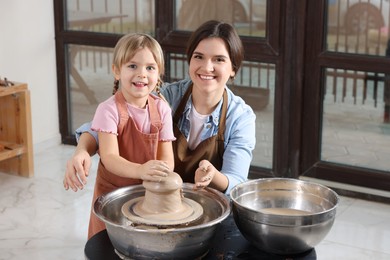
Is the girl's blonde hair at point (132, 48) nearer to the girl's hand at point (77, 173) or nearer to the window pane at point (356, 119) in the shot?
the girl's hand at point (77, 173)

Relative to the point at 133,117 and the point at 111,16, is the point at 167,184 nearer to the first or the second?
the point at 133,117

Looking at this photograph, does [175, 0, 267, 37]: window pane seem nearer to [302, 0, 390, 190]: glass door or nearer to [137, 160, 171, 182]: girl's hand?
[302, 0, 390, 190]: glass door

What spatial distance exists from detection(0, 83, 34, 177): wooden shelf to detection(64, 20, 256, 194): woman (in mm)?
1761

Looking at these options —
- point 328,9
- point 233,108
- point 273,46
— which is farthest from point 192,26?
point 233,108

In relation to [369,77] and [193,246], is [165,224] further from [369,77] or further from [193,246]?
[369,77]

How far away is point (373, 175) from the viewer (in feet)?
12.1

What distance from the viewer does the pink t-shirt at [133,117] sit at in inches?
78.1

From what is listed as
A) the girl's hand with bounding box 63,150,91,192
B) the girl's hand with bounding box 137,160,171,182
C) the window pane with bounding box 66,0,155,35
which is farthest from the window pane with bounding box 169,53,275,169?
the girl's hand with bounding box 137,160,171,182

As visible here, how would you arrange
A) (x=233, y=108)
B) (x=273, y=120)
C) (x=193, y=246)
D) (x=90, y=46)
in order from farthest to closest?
(x=90, y=46)
(x=273, y=120)
(x=233, y=108)
(x=193, y=246)

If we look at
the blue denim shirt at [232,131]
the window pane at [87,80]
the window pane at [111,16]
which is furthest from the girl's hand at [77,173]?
the window pane at [87,80]

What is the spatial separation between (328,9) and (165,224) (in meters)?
2.26

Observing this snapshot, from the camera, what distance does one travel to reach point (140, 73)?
76.5 inches

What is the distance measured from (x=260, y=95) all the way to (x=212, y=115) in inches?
66.8

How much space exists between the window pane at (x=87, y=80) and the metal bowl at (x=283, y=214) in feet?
8.42
